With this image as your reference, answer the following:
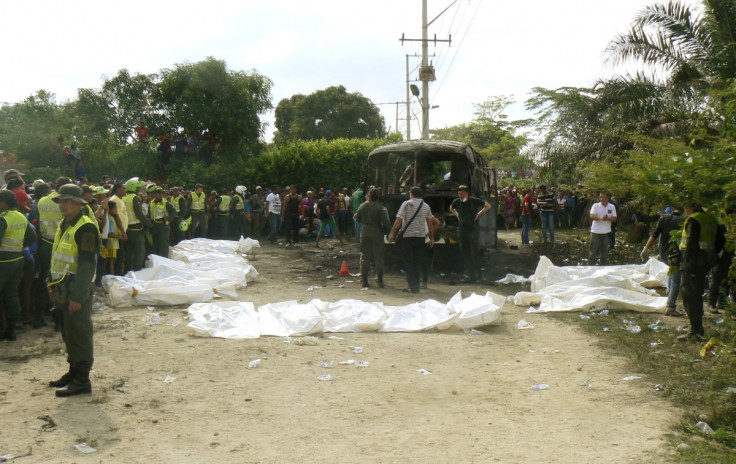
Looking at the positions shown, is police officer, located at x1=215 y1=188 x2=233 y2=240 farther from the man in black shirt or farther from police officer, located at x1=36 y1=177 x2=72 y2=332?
police officer, located at x1=36 y1=177 x2=72 y2=332

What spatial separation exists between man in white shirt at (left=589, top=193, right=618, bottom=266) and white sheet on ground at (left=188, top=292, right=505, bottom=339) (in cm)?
497

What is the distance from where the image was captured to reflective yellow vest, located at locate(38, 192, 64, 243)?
8.08 metres

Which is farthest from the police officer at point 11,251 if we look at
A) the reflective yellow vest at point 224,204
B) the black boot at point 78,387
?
the reflective yellow vest at point 224,204

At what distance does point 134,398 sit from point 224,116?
63.8 ft

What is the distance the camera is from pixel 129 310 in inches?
379

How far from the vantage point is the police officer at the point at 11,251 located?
744cm

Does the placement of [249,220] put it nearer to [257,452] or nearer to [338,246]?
[338,246]

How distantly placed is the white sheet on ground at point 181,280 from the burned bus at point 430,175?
11.5 ft

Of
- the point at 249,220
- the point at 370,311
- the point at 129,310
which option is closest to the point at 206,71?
the point at 249,220

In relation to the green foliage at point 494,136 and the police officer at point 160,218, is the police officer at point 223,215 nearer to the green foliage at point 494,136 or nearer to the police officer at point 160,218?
the police officer at point 160,218

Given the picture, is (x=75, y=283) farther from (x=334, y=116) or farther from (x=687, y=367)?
(x=334, y=116)

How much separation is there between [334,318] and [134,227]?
4.87m

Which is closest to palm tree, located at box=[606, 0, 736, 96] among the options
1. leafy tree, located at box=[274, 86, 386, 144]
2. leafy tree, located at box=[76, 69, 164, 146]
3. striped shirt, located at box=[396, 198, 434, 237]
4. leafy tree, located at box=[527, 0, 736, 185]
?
leafy tree, located at box=[527, 0, 736, 185]

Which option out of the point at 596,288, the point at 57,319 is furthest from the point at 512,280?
the point at 57,319
